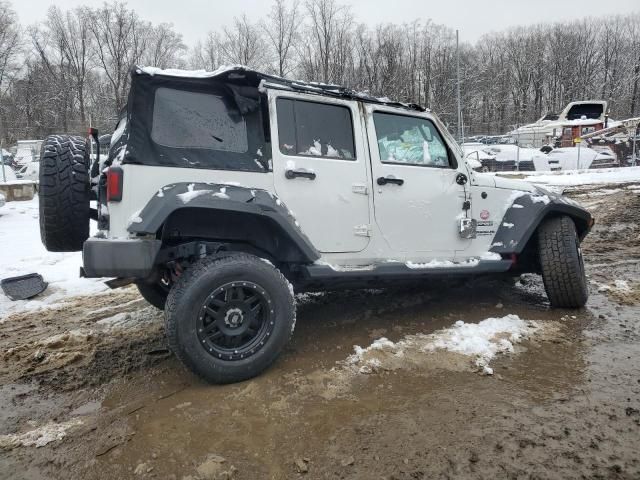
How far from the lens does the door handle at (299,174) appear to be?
324 cm

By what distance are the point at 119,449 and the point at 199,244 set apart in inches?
53.3

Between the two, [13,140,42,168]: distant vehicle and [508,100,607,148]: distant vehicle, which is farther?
[508,100,607,148]: distant vehicle

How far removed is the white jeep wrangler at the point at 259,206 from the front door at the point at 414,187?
0.04 ft

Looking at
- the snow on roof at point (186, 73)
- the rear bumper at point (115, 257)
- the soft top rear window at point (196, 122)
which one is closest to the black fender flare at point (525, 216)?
the soft top rear window at point (196, 122)

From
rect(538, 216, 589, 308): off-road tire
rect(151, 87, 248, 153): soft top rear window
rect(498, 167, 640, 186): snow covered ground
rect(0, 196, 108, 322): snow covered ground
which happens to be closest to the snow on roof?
rect(151, 87, 248, 153): soft top rear window

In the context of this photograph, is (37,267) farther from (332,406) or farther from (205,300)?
(332,406)

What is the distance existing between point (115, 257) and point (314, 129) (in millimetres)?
1662

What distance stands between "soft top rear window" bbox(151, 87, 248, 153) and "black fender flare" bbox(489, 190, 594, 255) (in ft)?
7.99

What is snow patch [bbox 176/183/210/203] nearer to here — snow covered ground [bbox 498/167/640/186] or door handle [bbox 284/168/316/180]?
door handle [bbox 284/168/316/180]

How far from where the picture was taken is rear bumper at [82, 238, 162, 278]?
273cm

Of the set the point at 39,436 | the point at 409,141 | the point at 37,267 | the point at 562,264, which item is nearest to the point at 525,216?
the point at 562,264

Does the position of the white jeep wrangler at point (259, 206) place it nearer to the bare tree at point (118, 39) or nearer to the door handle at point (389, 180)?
the door handle at point (389, 180)

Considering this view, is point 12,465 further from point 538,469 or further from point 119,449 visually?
point 538,469

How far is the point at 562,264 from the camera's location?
13.2 feet
